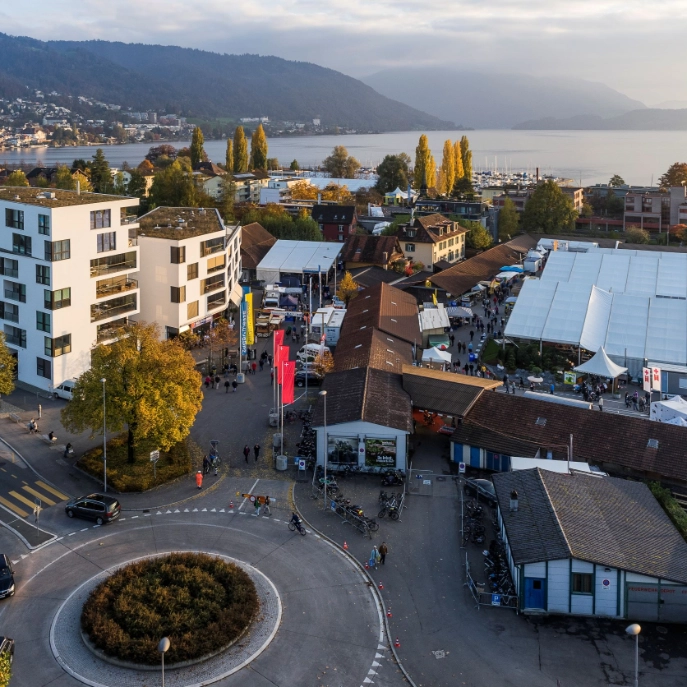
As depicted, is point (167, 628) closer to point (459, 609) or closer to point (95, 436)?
point (459, 609)

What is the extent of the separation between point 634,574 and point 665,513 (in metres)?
3.77

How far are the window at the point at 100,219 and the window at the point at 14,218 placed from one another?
2.79m

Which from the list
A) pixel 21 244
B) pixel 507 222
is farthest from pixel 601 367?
pixel 507 222

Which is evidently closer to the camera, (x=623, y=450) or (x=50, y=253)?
(x=623, y=450)

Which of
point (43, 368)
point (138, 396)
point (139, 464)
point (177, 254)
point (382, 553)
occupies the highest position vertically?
point (177, 254)

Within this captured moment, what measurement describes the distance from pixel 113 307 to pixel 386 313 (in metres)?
13.6

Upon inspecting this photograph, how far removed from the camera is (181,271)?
36000 mm

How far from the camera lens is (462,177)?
3836 inches

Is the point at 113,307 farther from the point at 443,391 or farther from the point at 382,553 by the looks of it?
the point at 382,553

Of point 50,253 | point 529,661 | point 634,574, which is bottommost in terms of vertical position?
point 529,661

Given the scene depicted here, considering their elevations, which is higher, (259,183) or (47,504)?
(259,183)

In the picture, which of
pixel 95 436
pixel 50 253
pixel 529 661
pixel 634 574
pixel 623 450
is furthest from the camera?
pixel 50 253

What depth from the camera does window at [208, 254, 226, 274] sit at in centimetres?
3878

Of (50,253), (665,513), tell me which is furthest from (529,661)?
(50,253)
